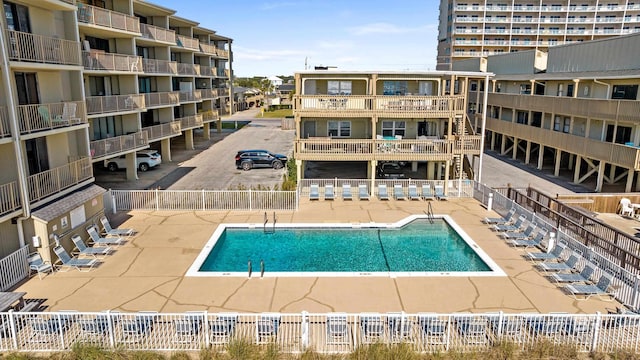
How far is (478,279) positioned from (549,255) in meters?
4.06

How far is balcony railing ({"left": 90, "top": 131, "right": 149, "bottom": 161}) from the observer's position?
1046 inches

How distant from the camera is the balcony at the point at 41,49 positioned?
16344mm

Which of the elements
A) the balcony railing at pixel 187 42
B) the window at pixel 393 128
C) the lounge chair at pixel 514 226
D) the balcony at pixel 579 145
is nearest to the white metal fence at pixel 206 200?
the window at pixel 393 128

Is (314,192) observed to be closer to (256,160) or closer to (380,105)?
(380,105)

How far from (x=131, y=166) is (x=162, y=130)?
563cm

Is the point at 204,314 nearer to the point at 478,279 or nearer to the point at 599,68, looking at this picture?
the point at 478,279

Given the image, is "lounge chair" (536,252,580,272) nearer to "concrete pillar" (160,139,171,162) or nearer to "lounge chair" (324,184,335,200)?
"lounge chair" (324,184,335,200)

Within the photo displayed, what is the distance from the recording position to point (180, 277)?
54.0 ft

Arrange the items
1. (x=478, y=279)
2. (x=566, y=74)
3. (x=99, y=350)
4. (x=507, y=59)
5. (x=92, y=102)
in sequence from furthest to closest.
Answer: (x=507, y=59) < (x=566, y=74) < (x=92, y=102) < (x=478, y=279) < (x=99, y=350)

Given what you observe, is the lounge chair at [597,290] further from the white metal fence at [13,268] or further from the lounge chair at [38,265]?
the white metal fence at [13,268]

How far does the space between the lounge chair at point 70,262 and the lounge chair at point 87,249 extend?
724mm

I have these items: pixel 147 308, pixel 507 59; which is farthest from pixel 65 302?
pixel 507 59

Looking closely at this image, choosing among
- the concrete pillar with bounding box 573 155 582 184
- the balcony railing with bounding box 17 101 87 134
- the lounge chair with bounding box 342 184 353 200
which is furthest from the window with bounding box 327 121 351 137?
the concrete pillar with bounding box 573 155 582 184

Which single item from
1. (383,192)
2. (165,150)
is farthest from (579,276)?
(165,150)
